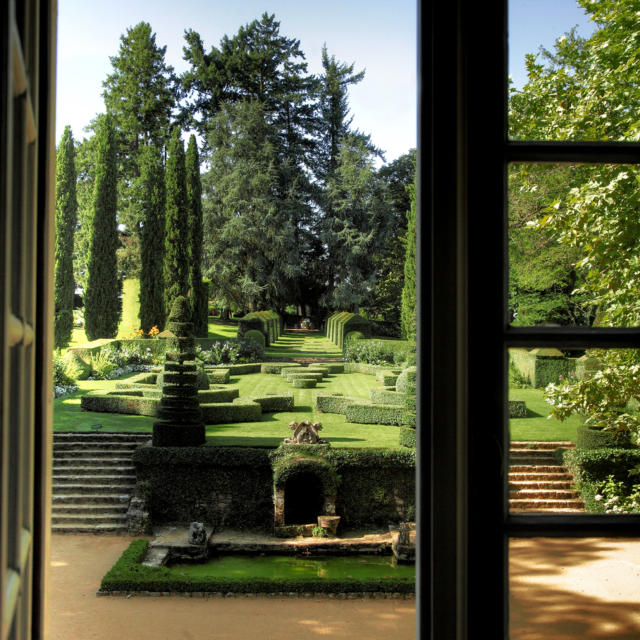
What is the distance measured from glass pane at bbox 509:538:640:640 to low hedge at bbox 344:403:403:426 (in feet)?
43.4

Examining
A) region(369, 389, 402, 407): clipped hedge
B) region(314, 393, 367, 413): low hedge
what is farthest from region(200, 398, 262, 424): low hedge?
region(369, 389, 402, 407): clipped hedge

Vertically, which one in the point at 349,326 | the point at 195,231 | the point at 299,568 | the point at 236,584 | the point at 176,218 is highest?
the point at 176,218

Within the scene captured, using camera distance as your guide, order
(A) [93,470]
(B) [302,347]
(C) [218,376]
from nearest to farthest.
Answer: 1. (A) [93,470]
2. (C) [218,376]
3. (B) [302,347]

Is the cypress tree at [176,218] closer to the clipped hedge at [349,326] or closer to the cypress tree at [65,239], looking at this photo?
the cypress tree at [65,239]

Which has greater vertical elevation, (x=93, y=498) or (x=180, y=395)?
(x=180, y=395)

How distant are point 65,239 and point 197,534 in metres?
13.4

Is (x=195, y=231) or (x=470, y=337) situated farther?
(x=195, y=231)

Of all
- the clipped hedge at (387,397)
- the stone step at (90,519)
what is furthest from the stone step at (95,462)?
the clipped hedge at (387,397)

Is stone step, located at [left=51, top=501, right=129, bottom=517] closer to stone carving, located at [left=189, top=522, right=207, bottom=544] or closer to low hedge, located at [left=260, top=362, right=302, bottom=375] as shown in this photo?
stone carving, located at [left=189, top=522, right=207, bottom=544]

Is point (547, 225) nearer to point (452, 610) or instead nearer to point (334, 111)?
point (452, 610)

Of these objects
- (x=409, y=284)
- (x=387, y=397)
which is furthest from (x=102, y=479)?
(x=409, y=284)

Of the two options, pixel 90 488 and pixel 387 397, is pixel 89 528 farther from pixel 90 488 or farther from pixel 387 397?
pixel 387 397

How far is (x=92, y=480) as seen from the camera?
1110 cm

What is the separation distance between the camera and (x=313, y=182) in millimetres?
28547
